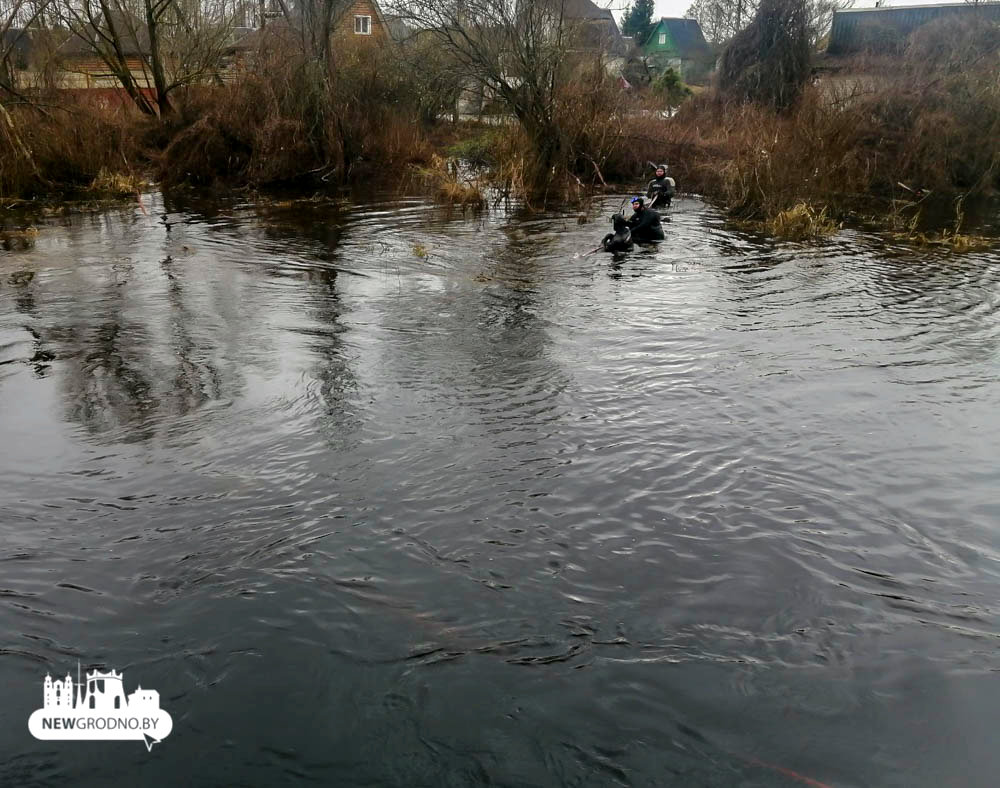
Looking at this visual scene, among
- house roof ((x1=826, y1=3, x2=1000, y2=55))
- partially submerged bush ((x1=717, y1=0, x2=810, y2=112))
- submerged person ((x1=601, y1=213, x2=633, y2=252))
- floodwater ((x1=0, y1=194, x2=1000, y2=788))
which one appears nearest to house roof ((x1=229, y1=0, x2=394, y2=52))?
submerged person ((x1=601, y1=213, x2=633, y2=252))

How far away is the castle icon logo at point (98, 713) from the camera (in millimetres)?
4113

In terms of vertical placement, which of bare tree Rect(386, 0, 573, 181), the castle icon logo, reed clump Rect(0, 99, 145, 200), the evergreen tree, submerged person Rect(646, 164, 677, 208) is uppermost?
the evergreen tree

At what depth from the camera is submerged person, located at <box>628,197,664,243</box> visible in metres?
15.8

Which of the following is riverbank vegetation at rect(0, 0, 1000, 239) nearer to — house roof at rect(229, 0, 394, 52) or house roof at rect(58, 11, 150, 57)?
house roof at rect(229, 0, 394, 52)

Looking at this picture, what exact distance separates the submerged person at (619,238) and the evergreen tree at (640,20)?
209 feet

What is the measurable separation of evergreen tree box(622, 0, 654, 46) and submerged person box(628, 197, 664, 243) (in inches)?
2469

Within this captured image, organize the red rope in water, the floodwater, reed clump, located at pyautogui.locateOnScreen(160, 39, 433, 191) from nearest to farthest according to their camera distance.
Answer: the red rope in water < the floodwater < reed clump, located at pyautogui.locateOnScreen(160, 39, 433, 191)

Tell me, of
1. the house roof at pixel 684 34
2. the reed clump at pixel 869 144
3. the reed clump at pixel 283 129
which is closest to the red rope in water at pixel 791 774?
the reed clump at pixel 869 144

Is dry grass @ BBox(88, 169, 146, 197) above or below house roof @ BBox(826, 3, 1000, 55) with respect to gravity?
below

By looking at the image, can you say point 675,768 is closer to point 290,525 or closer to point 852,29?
point 290,525

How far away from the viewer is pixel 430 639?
4750 millimetres

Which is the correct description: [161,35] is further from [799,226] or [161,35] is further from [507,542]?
[507,542]

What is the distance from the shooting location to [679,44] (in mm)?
68562

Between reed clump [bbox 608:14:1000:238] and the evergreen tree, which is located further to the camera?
the evergreen tree
